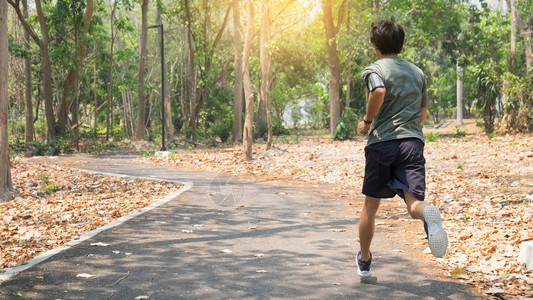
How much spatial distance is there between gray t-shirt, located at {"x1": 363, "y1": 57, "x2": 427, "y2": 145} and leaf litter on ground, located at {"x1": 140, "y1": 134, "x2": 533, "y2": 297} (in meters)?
1.48

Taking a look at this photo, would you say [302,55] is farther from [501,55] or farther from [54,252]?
[54,252]

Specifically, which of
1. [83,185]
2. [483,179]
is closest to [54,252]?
[83,185]

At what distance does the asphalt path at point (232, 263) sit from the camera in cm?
454

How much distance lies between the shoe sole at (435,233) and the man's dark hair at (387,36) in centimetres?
128

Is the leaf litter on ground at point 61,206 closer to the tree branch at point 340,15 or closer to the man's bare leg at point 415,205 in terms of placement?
the man's bare leg at point 415,205

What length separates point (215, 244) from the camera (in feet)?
21.1

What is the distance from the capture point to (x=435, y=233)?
394 cm

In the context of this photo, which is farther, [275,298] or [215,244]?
[215,244]

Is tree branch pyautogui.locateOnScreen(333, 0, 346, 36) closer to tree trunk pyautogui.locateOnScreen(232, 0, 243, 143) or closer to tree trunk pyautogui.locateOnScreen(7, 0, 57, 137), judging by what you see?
tree trunk pyautogui.locateOnScreen(232, 0, 243, 143)

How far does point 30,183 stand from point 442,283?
10.6 meters

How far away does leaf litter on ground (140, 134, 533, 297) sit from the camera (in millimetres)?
5196

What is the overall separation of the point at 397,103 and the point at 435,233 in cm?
102

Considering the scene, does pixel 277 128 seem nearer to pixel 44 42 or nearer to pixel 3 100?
pixel 44 42

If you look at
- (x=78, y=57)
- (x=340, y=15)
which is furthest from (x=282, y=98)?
(x=78, y=57)
